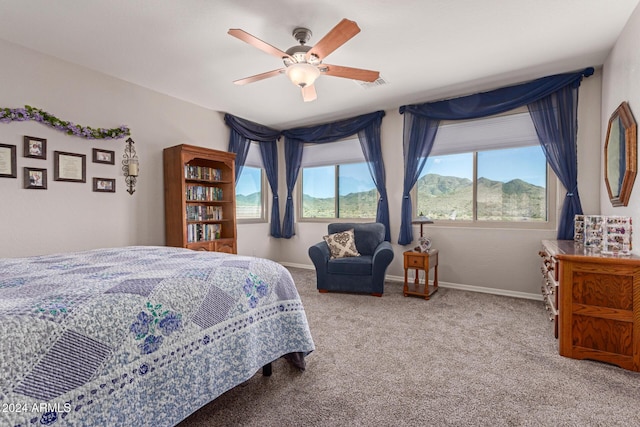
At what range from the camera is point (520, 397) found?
171 cm

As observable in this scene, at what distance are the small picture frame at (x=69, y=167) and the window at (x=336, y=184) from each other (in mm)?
3208

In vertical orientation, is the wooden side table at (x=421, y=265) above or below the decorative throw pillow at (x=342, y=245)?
below

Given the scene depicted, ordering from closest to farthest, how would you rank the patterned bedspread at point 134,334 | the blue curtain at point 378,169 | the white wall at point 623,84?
the patterned bedspread at point 134,334 < the white wall at point 623,84 < the blue curtain at point 378,169

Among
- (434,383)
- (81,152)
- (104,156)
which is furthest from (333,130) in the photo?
(434,383)

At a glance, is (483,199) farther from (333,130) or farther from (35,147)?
(35,147)

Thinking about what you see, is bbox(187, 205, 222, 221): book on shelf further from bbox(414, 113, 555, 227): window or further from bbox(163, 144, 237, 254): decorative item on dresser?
bbox(414, 113, 555, 227): window

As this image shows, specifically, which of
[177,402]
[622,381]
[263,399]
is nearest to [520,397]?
[622,381]

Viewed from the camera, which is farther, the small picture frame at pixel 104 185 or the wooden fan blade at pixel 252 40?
the small picture frame at pixel 104 185

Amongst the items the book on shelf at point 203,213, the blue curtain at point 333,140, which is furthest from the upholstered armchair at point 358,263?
the book on shelf at point 203,213

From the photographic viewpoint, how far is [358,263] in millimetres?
3730

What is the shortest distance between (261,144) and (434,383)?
4545 mm

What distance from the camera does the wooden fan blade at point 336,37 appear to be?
1.97 meters

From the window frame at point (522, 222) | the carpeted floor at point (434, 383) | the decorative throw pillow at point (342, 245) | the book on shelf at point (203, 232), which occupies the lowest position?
the carpeted floor at point (434, 383)

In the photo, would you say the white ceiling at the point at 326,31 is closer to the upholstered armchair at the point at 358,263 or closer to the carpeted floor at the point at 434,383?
the upholstered armchair at the point at 358,263
